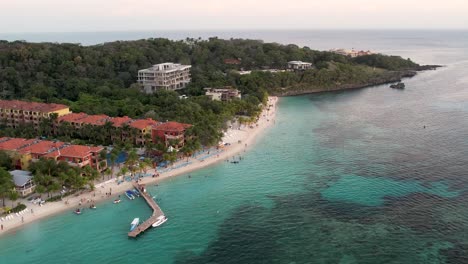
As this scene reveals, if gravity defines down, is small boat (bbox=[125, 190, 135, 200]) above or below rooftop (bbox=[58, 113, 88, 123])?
below

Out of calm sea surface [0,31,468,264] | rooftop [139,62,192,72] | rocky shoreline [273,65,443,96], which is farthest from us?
rocky shoreline [273,65,443,96]

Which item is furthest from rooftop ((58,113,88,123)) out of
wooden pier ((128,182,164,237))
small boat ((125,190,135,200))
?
small boat ((125,190,135,200))

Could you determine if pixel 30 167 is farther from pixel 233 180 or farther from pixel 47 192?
pixel 233 180

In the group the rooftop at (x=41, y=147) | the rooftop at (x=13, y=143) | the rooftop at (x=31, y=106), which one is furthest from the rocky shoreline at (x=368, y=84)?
the rooftop at (x=13, y=143)

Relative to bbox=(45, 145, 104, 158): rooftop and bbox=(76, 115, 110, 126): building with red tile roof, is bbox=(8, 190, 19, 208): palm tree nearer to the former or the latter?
bbox=(45, 145, 104, 158): rooftop

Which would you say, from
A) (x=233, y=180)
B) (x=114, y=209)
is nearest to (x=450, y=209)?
(x=233, y=180)

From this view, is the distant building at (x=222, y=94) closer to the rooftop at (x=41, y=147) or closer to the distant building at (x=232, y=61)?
the distant building at (x=232, y=61)

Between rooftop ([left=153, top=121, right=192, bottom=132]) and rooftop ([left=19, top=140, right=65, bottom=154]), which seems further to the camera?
rooftop ([left=153, top=121, right=192, bottom=132])
